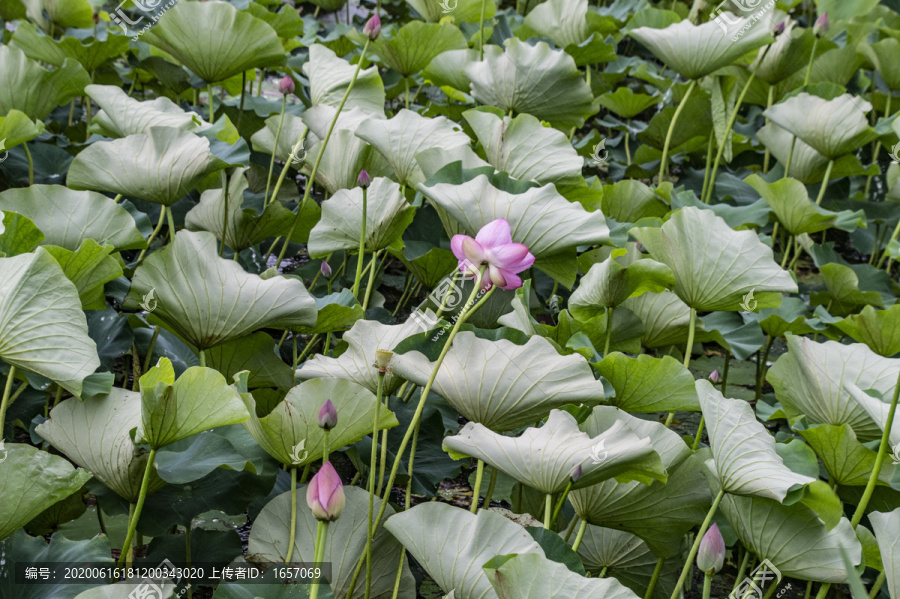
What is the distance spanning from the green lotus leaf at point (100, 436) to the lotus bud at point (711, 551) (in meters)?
0.57

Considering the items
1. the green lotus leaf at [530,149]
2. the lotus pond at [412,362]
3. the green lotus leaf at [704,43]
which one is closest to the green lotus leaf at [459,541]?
the lotus pond at [412,362]

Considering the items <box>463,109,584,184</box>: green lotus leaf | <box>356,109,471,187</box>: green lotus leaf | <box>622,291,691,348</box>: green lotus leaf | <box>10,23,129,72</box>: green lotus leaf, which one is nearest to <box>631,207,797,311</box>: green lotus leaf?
<box>622,291,691,348</box>: green lotus leaf

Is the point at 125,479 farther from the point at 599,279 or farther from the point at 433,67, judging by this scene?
the point at 433,67

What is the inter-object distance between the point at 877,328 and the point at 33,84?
1.58m

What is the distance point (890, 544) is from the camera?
0.82 metres

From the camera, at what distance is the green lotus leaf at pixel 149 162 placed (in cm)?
115

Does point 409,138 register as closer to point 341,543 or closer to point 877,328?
point 341,543

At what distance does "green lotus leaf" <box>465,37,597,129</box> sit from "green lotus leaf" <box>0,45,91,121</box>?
78cm

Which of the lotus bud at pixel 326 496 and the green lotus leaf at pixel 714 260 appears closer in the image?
the lotus bud at pixel 326 496

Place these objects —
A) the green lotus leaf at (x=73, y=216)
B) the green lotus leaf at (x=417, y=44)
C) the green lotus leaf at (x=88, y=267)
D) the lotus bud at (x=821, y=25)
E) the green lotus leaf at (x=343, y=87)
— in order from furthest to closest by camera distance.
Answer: the lotus bud at (x=821, y=25), the green lotus leaf at (x=417, y=44), the green lotus leaf at (x=343, y=87), the green lotus leaf at (x=73, y=216), the green lotus leaf at (x=88, y=267)

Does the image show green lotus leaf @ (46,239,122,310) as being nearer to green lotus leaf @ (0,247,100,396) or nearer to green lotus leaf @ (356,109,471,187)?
green lotus leaf @ (0,247,100,396)

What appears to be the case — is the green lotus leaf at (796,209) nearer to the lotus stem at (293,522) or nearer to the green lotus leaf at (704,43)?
the green lotus leaf at (704,43)

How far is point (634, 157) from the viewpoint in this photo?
224 cm

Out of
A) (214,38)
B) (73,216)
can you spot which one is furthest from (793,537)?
(214,38)
